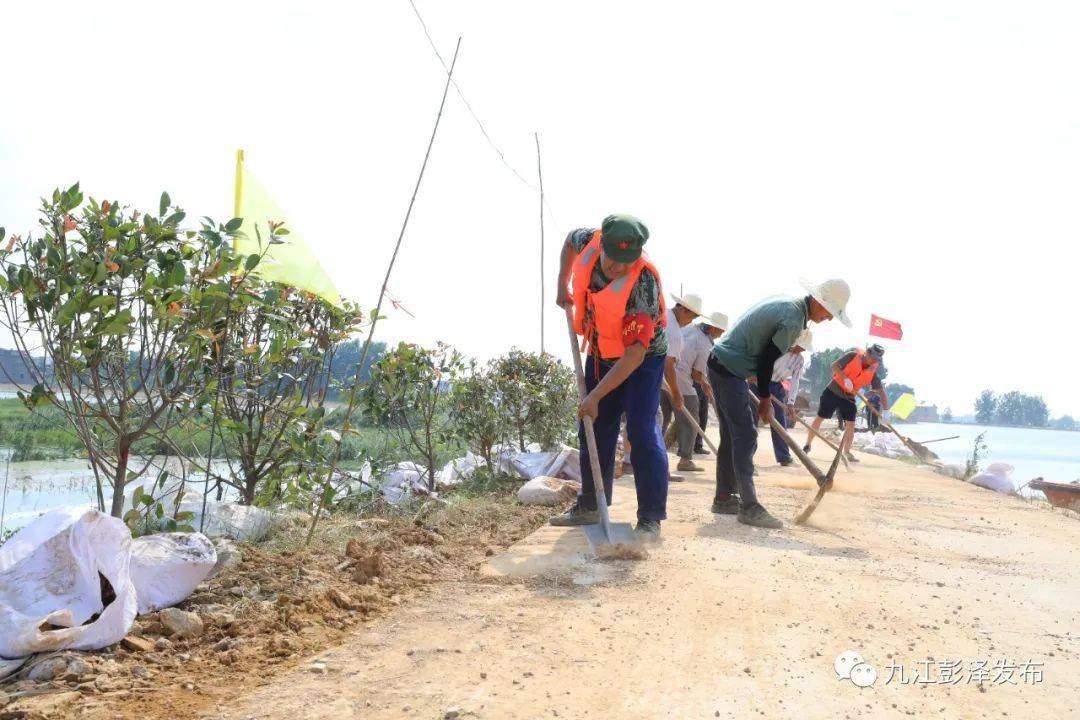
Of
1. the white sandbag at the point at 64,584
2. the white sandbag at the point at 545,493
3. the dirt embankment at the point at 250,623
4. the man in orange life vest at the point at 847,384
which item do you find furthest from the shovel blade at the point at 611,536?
the man in orange life vest at the point at 847,384

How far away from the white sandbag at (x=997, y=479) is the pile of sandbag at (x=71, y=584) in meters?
9.90

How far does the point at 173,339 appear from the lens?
3.42 meters

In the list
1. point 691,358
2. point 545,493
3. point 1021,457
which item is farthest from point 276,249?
point 1021,457

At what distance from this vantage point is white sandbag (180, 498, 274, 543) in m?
4.26

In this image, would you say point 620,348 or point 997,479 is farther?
point 997,479

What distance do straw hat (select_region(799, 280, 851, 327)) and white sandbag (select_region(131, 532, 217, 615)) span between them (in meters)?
3.91

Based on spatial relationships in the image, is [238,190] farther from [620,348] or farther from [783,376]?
[783,376]

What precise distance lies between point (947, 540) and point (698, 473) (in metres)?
3.33

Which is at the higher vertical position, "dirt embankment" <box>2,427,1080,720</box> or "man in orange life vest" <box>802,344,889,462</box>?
"man in orange life vest" <box>802,344,889,462</box>

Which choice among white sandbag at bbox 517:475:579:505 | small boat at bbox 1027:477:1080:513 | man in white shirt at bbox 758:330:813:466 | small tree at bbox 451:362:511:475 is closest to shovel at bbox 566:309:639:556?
white sandbag at bbox 517:475:579:505

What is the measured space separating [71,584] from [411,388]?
4.23 m

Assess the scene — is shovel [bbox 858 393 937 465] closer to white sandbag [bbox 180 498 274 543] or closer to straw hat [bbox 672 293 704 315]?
straw hat [bbox 672 293 704 315]

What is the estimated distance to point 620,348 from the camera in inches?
177

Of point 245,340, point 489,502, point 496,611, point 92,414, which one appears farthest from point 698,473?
point 92,414
